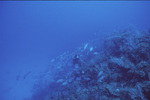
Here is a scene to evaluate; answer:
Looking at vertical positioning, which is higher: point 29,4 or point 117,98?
point 29,4

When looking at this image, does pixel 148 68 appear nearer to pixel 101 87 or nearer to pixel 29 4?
pixel 101 87

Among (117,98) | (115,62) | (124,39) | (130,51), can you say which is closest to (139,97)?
(117,98)

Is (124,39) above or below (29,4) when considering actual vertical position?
below

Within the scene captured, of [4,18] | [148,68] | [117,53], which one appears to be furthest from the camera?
[4,18]

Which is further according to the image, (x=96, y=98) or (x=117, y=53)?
(x=117, y=53)

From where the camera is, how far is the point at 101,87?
158 inches

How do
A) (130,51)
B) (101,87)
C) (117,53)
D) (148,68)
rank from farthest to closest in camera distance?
(117,53)
(130,51)
(101,87)
(148,68)

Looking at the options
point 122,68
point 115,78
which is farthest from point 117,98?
point 122,68

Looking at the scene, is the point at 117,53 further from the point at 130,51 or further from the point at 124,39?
the point at 124,39

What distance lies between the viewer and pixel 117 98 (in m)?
3.24

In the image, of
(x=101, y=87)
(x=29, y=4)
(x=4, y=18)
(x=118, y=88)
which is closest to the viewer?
(x=118, y=88)

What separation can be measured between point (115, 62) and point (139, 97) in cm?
194

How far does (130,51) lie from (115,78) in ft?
6.20

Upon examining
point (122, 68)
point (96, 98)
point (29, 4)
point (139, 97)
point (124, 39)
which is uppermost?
point (29, 4)
